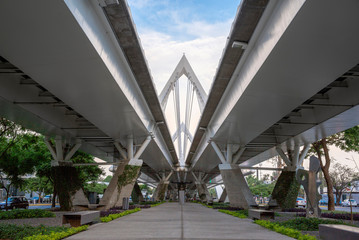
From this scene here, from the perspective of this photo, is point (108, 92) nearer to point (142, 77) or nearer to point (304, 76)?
point (142, 77)

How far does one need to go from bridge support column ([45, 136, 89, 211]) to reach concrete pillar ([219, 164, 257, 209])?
532 inches

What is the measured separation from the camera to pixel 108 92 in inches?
620

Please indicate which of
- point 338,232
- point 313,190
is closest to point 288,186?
point 313,190

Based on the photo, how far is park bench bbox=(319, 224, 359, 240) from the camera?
6.47 meters

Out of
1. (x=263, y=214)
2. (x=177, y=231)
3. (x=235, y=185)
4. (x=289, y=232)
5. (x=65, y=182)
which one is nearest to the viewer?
(x=289, y=232)

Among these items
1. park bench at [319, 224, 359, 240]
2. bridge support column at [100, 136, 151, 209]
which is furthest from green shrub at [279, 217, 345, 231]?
bridge support column at [100, 136, 151, 209]

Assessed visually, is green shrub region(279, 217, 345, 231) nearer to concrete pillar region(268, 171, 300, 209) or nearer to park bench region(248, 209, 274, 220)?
park bench region(248, 209, 274, 220)

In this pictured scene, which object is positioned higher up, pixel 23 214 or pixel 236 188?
pixel 236 188

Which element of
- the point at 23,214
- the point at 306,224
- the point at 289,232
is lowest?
the point at 23,214

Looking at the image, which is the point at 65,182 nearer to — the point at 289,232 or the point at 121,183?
the point at 121,183

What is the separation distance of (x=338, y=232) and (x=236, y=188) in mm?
23236

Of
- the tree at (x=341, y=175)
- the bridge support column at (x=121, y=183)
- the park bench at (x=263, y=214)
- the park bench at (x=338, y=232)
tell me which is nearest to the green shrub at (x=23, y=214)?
the bridge support column at (x=121, y=183)

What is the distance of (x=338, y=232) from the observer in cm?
707

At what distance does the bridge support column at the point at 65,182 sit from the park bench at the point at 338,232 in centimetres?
2402
